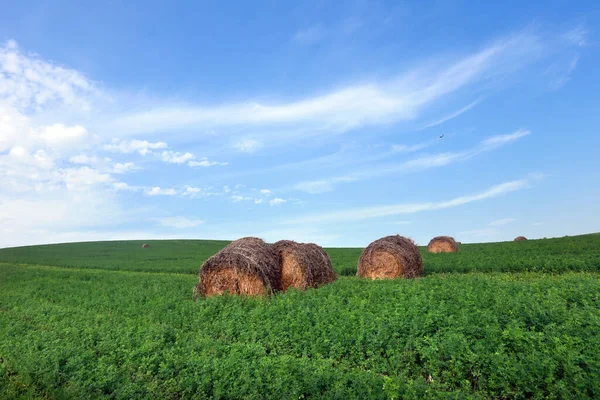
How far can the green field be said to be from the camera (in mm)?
6414

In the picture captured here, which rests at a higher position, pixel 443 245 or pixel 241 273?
pixel 443 245

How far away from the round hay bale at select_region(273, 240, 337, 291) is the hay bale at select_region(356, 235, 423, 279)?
11.0ft

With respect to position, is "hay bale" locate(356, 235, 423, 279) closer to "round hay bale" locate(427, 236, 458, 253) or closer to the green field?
the green field

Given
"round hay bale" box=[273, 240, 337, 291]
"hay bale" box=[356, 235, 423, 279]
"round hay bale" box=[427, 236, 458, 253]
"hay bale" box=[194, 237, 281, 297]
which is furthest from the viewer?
"round hay bale" box=[427, 236, 458, 253]

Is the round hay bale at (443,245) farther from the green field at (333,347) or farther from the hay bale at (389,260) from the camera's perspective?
the green field at (333,347)

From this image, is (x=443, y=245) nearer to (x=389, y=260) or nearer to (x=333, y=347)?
(x=389, y=260)

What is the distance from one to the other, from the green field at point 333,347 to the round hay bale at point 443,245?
1782cm

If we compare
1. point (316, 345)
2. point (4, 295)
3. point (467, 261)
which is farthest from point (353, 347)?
point (4, 295)

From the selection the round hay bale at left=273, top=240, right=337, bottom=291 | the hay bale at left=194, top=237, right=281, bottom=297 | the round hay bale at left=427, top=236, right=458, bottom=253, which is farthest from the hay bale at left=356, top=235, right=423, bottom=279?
the round hay bale at left=427, top=236, right=458, bottom=253

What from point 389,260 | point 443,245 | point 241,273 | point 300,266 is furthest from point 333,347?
point 443,245

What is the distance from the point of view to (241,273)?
13539 mm

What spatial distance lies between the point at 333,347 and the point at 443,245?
23.6 m

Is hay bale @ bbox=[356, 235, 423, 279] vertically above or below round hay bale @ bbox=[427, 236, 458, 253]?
below

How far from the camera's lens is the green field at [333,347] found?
641 centimetres
